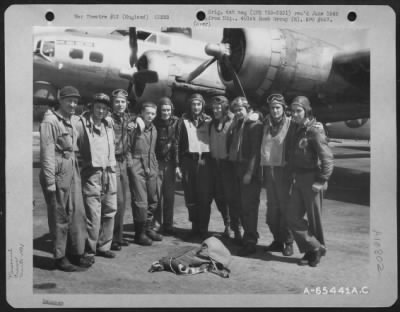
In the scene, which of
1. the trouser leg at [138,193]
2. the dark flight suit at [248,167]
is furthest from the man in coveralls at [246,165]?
the trouser leg at [138,193]

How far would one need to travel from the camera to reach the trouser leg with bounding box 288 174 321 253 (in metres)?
3.32

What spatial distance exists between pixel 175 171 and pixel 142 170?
0.31 m

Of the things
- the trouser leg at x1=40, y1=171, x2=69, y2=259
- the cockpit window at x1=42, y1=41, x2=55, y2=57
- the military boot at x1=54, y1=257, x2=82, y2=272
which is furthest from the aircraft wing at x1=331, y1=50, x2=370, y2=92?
the cockpit window at x1=42, y1=41, x2=55, y2=57

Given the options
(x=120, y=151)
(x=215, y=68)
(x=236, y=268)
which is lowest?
(x=236, y=268)

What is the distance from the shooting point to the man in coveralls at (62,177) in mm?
3020

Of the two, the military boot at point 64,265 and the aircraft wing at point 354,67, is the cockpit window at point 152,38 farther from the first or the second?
the military boot at point 64,265

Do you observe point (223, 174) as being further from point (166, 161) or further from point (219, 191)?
point (166, 161)

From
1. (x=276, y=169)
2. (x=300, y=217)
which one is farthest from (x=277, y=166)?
(x=300, y=217)

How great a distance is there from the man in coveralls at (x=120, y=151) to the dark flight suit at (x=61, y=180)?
33 centimetres

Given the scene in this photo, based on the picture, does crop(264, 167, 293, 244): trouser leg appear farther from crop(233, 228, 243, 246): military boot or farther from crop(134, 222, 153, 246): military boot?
crop(134, 222, 153, 246): military boot

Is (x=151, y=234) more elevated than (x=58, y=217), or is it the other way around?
(x=58, y=217)

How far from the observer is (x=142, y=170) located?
11.4 ft

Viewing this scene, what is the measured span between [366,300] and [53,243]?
274 cm

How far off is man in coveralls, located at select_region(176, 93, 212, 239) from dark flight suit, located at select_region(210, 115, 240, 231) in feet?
0.17
